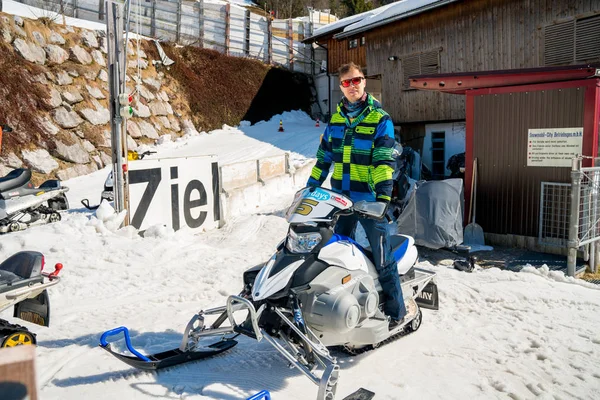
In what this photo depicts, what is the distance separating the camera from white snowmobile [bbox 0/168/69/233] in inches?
294

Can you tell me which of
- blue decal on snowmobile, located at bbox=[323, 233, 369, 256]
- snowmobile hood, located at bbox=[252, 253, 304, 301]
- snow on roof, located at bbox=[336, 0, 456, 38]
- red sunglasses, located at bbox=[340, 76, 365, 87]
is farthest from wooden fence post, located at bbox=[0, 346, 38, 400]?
snow on roof, located at bbox=[336, 0, 456, 38]

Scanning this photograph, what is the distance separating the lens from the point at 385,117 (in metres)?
3.62

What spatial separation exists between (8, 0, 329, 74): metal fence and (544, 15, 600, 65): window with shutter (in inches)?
543

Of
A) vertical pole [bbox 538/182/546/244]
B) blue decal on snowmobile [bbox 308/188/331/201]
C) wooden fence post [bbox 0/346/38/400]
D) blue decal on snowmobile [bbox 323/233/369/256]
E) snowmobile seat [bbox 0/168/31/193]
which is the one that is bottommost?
vertical pole [bbox 538/182/546/244]

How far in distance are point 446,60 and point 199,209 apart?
9.73m

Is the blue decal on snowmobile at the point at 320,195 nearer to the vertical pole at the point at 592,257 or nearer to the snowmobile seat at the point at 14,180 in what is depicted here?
the vertical pole at the point at 592,257

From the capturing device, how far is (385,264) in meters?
3.56

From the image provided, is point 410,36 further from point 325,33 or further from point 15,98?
point 15,98

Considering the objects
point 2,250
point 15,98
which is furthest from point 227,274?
point 15,98

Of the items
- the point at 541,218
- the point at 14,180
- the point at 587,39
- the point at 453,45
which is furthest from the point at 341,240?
the point at 453,45

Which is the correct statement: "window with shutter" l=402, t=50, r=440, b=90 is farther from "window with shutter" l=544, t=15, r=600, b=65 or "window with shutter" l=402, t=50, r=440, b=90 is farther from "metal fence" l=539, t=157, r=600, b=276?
"metal fence" l=539, t=157, r=600, b=276

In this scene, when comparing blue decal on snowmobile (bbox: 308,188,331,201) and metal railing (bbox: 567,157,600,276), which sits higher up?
blue decal on snowmobile (bbox: 308,188,331,201)

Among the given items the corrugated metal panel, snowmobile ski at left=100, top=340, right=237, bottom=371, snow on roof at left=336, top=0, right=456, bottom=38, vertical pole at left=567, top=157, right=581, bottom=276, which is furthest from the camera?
snow on roof at left=336, top=0, right=456, bottom=38

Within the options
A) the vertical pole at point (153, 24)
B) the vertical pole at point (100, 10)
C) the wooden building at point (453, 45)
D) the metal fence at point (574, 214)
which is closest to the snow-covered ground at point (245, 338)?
the metal fence at point (574, 214)
